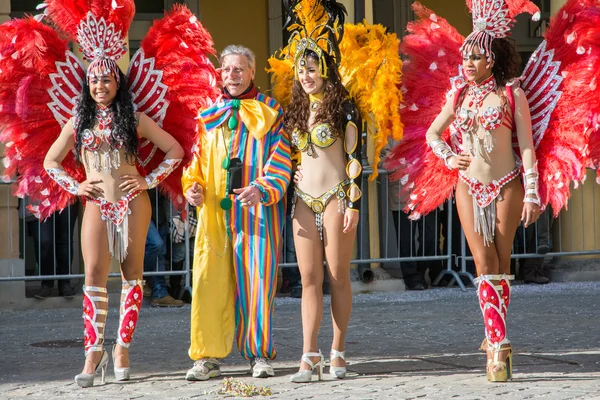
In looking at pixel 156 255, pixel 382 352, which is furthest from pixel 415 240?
pixel 382 352

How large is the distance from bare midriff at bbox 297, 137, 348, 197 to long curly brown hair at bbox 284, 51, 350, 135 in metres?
0.12

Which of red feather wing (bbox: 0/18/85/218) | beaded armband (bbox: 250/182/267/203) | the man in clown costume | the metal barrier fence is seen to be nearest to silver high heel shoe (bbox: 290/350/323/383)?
the man in clown costume

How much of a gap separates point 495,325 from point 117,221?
2162 mm

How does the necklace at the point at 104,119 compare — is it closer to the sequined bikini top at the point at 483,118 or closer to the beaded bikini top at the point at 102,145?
the beaded bikini top at the point at 102,145

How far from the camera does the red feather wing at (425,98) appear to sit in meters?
6.45

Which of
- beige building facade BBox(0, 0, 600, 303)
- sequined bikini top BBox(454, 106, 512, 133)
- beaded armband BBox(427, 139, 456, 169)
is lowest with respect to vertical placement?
beaded armband BBox(427, 139, 456, 169)

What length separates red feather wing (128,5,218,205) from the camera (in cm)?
635

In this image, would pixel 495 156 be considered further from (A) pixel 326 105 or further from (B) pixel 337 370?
(B) pixel 337 370

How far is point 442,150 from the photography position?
6.14 meters

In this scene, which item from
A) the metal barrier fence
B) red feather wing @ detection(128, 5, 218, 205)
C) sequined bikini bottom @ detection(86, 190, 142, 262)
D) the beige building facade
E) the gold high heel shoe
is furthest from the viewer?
the beige building facade

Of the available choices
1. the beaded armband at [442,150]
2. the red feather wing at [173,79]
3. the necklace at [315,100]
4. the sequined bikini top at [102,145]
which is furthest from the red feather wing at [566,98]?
the sequined bikini top at [102,145]

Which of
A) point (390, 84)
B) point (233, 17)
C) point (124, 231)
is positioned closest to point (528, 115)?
point (390, 84)

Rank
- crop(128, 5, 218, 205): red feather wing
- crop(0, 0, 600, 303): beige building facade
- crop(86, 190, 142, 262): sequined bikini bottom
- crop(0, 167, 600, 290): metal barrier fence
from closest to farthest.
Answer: crop(86, 190, 142, 262): sequined bikini bottom
crop(128, 5, 218, 205): red feather wing
crop(0, 167, 600, 290): metal barrier fence
crop(0, 0, 600, 303): beige building facade

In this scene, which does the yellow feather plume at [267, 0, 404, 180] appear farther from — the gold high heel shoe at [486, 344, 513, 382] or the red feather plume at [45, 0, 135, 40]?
the gold high heel shoe at [486, 344, 513, 382]
